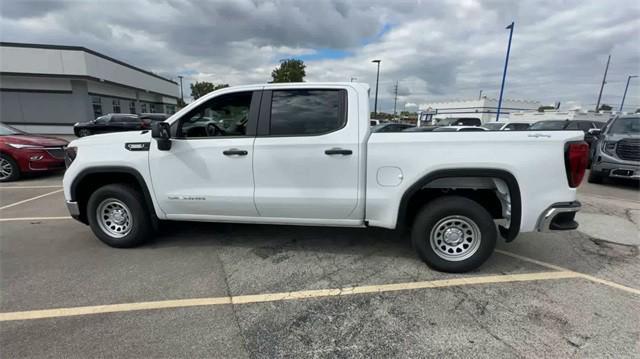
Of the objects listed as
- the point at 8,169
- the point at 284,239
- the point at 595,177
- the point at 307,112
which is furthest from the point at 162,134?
the point at 595,177

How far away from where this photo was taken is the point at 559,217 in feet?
9.93

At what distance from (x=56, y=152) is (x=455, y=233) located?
9.53 metres

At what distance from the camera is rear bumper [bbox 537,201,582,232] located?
9.69 ft

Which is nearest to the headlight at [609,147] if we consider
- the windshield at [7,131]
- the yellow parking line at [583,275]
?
the yellow parking line at [583,275]

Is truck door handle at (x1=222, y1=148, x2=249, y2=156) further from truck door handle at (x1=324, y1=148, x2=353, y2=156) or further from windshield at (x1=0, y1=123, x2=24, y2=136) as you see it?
windshield at (x1=0, y1=123, x2=24, y2=136)

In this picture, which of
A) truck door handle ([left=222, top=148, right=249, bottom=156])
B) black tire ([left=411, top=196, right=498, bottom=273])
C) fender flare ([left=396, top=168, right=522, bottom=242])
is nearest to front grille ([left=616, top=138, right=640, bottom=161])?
fender flare ([left=396, top=168, right=522, bottom=242])

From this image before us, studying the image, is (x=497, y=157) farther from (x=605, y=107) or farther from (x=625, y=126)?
(x=605, y=107)

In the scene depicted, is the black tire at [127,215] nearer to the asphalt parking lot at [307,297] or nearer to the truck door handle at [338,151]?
the asphalt parking lot at [307,297]

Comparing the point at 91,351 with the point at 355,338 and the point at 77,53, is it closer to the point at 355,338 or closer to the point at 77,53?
the point at 355,338

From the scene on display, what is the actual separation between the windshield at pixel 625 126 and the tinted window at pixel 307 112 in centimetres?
902

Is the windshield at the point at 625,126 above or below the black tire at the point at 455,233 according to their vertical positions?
above

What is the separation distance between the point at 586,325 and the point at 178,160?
13.3ft

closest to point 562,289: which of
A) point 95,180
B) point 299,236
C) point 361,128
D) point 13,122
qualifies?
point 361,128

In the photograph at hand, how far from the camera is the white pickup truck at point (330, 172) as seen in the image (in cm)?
295
